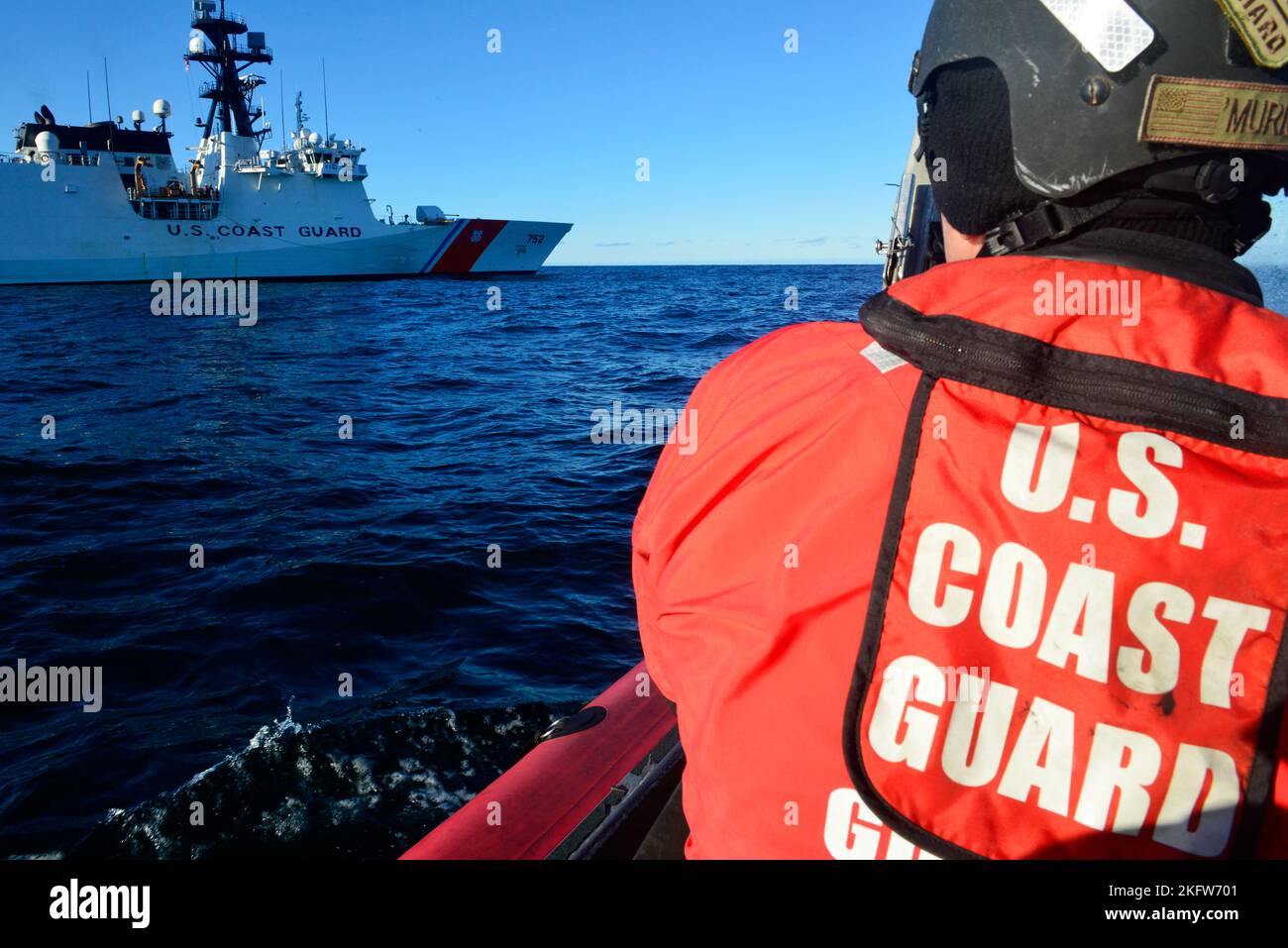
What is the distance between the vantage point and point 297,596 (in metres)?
5.72

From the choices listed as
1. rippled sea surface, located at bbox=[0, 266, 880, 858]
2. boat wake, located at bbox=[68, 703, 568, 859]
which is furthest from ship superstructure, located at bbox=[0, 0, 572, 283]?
boat wake, located at bbox=[68, 703, 568, 859]

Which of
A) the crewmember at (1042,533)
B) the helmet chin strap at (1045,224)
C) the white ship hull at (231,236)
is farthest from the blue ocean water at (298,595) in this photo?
the white ship hull at (231,236)

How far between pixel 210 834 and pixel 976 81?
4136 millimetres

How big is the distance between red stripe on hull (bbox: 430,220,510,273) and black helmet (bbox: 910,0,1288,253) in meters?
47.5

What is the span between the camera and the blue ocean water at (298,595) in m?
3.73

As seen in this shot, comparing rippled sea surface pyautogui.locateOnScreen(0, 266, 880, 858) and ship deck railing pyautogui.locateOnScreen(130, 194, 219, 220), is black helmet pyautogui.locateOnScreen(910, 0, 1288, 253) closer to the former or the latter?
rippled sea surface pyautogui.locateOnScreen(0, 266, 880, 858)

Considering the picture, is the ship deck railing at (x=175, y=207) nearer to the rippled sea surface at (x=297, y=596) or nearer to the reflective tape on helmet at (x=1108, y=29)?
the rippled sea surface at (x=297, y=596)

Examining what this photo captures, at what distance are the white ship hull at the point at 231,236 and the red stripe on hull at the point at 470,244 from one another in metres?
0.06

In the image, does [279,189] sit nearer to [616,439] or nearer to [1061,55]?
[616,439]

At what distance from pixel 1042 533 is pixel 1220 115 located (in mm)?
664

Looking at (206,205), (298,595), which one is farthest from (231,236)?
(298,595)

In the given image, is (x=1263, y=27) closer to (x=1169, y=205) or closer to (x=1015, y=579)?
(x=1169, y=205)
